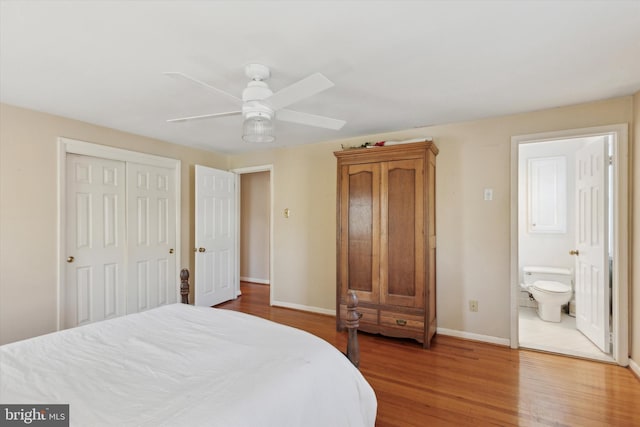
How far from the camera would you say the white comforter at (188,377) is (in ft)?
3.43

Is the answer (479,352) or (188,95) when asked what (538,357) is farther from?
(188,95)

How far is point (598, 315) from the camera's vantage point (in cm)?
296

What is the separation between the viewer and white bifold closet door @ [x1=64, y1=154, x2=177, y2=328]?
322cm

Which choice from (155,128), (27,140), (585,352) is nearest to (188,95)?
(155,128)

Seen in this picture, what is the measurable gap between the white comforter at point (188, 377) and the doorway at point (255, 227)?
448cm

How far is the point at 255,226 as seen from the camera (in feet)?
21.2

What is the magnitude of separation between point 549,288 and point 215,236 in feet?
14.6

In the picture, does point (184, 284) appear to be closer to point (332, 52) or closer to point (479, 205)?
point (332, 52)

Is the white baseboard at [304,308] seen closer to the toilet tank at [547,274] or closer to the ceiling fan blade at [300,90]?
the toilet tank at [547,274]

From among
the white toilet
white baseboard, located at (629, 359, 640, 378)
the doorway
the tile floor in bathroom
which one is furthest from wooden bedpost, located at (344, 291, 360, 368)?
the doorway

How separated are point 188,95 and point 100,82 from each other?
0.61 m

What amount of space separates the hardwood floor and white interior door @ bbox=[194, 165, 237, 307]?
2.15m

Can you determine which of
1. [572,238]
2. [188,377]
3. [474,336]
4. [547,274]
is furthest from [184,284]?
[572,238]

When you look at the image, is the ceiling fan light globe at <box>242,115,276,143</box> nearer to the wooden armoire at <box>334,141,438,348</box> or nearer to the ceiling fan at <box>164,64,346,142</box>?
the ceiling fan at <box>164,64,346,142</box>
